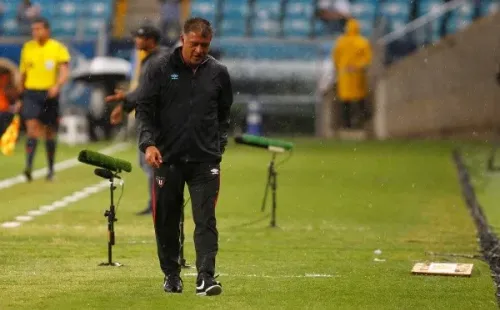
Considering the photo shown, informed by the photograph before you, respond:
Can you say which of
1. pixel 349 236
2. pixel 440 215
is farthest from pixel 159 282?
pixel 440 215

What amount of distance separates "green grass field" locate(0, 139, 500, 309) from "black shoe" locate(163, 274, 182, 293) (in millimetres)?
102

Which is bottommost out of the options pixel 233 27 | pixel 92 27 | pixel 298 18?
pixel 92 27

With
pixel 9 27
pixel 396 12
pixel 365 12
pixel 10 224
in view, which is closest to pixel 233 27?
pixel 365 12

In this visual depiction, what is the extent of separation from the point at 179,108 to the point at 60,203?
8222 millimetres

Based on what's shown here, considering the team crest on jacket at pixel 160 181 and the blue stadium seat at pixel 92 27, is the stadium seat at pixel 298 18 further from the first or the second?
the team crest on jacket at pixel 160 181

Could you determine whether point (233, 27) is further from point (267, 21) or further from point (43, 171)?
point (43, 171)

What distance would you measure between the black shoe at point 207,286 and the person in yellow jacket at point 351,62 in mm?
22360

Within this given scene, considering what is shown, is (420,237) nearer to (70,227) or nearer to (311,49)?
(70,227)

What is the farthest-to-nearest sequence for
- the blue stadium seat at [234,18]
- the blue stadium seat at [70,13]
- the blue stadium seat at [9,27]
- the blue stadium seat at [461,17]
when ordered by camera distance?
the blue stadium seat at [234,18] → the blue stadium seat at [70,13] → the blue stadium seat at [9,27] → the blue stadium seat at [461,17]

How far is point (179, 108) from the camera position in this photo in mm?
9102

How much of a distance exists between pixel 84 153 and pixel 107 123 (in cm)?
2366

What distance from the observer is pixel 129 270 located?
10586mm

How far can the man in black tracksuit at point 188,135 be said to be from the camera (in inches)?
357

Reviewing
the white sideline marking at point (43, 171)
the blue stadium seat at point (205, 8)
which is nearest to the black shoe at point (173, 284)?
the white sideline marking at point (43, 171)
